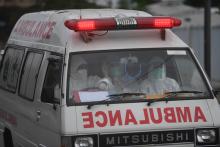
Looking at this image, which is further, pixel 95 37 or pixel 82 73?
pixel 95 37

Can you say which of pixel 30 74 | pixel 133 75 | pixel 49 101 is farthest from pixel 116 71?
pixel 30 74

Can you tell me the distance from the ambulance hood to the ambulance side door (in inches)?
9.8

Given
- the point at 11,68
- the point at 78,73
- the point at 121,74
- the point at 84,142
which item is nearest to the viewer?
the point at 84,142

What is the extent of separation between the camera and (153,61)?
8078 millimetres

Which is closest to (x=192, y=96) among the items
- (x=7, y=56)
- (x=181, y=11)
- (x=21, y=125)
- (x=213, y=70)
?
(x=21, y=125)

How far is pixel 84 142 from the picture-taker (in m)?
7.41

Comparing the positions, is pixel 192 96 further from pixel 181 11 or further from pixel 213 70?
pixel 181 11

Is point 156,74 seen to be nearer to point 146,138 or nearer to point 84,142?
point 146,138

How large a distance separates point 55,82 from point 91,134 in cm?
85

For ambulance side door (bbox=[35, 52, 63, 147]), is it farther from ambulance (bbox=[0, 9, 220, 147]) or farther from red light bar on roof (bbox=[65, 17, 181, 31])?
red light bar on roof (bbox=[65, 17, 181, 31])

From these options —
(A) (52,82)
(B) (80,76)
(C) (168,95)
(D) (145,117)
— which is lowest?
(D) (145,117)

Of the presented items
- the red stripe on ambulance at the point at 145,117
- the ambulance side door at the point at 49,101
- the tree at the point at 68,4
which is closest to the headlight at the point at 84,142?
the red stripe on ambulance at the point at 145,117

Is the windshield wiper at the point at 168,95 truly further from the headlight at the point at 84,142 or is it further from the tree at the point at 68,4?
the tree at the point at 68,4

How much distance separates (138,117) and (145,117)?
0.07 metres
